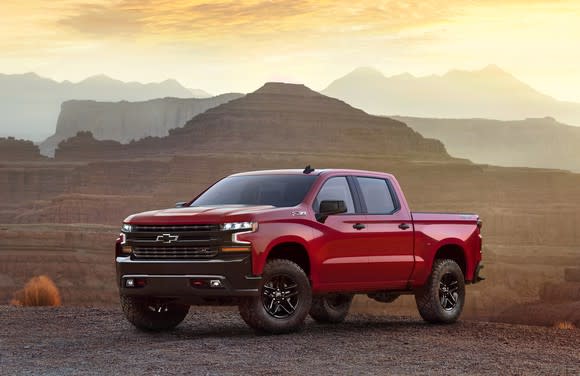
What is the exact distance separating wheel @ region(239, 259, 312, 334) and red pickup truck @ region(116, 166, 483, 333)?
0.04 feet

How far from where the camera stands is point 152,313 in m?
13.1

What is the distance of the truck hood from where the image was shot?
1174cm

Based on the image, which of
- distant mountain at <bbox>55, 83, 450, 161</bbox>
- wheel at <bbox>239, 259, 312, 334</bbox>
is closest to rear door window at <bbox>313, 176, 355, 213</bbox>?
wheel at <bbox>239, 259, 312, 334</bbox>

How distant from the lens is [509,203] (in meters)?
157

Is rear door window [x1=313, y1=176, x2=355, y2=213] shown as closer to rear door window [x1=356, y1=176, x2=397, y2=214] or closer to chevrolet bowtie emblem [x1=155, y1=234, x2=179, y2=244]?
rear door window [x1=356, y1=176, x2=397, y2=214]

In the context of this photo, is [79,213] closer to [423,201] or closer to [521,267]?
[423,201]

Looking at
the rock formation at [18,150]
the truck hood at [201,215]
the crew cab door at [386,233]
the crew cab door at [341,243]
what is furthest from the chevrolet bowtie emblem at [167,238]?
the rock formation at [18,150]

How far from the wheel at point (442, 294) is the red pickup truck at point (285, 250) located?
0.01m

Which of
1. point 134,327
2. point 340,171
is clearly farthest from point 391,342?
point 134,327

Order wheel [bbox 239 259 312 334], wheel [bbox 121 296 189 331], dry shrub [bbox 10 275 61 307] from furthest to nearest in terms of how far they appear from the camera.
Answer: dry shrub [bbox 10 275 61 307] < wheel [bbox 121 296 189 331] < wheel [bbox 239 259 312 334]

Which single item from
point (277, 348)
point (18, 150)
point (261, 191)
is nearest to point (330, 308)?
point (261, 191)

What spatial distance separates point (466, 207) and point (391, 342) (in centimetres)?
14185

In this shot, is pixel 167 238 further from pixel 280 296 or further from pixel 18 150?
pixel 18 150

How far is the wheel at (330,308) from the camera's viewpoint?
48.3 ft
